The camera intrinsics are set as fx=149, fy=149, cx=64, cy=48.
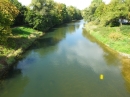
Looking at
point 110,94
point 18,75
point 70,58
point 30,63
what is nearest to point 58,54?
point 70,58

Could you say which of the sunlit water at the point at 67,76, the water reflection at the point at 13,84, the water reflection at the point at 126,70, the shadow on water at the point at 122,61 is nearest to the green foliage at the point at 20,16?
the sunlit water at the point at 67,76

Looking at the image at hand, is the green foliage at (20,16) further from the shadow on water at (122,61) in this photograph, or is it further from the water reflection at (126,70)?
the water reflection at (126,70)

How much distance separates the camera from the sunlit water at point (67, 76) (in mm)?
15867

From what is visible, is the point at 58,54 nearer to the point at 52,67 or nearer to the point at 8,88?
the point at 52,67

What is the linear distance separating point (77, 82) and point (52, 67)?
5.58m

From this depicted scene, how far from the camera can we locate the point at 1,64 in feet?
67.2

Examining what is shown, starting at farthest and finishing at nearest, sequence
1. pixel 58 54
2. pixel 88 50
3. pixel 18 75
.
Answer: pixel 88 50, pixel 58 54, pixel 18 75

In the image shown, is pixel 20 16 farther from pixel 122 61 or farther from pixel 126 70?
pixel 126 70

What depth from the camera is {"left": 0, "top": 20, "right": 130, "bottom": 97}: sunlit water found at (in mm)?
15867

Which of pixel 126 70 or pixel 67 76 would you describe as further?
pixel 126 70

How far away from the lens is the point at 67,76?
19266 mm

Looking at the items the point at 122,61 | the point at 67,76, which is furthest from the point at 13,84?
the point at 122,61

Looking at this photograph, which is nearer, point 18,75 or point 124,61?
point 18,75

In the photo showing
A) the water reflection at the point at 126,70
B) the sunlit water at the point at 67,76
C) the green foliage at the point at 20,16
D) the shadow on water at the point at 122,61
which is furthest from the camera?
the green foliage at the point at 20,16
